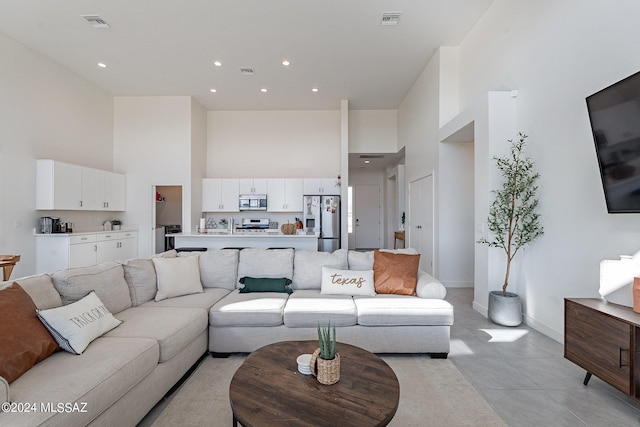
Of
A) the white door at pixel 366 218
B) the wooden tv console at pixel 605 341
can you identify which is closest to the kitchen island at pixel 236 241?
the wooden tv console at pixel 605 341

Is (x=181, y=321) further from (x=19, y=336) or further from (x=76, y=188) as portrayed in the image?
(x=76, y=188)

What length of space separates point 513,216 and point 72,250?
20.5 ft

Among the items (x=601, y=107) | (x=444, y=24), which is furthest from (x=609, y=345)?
(x=444, y=24)

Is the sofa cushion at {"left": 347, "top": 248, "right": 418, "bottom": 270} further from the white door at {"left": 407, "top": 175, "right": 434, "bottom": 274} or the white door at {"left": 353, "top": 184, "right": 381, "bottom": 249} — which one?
the white door at {"left": 353, "top": 184, "right": 381, "bottom": 249}

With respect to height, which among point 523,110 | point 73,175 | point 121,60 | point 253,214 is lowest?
point 253,214

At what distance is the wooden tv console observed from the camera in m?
1.73

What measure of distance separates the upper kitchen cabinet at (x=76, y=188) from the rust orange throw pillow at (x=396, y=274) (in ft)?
16.7

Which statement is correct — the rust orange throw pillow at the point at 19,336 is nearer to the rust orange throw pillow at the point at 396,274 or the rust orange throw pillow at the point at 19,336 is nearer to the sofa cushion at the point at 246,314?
the sofa cushion at the point at 246,314

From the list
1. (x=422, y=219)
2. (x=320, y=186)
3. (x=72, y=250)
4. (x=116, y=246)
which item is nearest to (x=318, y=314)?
(x=422, y=219)

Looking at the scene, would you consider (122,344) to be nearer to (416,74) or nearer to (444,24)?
(444,24)

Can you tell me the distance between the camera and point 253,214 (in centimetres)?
730

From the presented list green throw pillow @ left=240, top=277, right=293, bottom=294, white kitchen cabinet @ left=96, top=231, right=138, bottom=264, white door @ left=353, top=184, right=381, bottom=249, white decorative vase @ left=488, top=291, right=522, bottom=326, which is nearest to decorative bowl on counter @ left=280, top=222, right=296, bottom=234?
green throw pillow @ left=240, top=277, right=293, bottom=294

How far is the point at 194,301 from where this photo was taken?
276cm

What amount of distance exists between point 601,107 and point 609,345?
1666mm
